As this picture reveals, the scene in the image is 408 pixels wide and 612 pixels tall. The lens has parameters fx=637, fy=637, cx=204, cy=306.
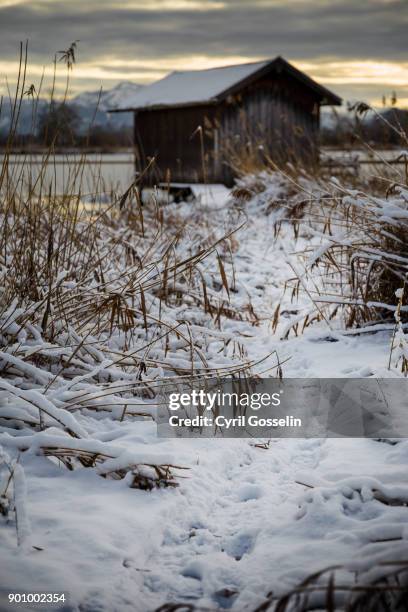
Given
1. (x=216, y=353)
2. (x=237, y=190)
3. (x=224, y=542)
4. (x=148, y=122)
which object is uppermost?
(x=148, y=122)

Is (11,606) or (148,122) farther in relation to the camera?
(148,122)

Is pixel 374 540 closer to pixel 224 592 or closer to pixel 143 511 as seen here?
pixel 224 592

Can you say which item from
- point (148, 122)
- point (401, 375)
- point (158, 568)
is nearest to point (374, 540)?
point (158, 568)

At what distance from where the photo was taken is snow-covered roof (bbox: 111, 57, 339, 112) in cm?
1427

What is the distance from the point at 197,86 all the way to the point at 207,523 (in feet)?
48.9

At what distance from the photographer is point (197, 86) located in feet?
51.3

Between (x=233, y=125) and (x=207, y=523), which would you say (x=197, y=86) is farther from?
(x=207, y=523)

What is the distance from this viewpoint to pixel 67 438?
2.16 meters

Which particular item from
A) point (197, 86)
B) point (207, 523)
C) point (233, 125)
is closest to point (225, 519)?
point (207, 523)

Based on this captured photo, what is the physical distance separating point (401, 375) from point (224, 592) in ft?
4.86

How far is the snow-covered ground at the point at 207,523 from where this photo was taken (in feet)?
5.38

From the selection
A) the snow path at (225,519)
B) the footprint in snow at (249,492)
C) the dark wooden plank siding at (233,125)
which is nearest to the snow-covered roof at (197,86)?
the dark wooden plank siding at (233,125)

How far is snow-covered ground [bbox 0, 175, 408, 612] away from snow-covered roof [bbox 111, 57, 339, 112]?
40.3 ft

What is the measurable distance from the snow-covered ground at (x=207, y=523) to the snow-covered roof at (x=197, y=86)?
12.3 metres
